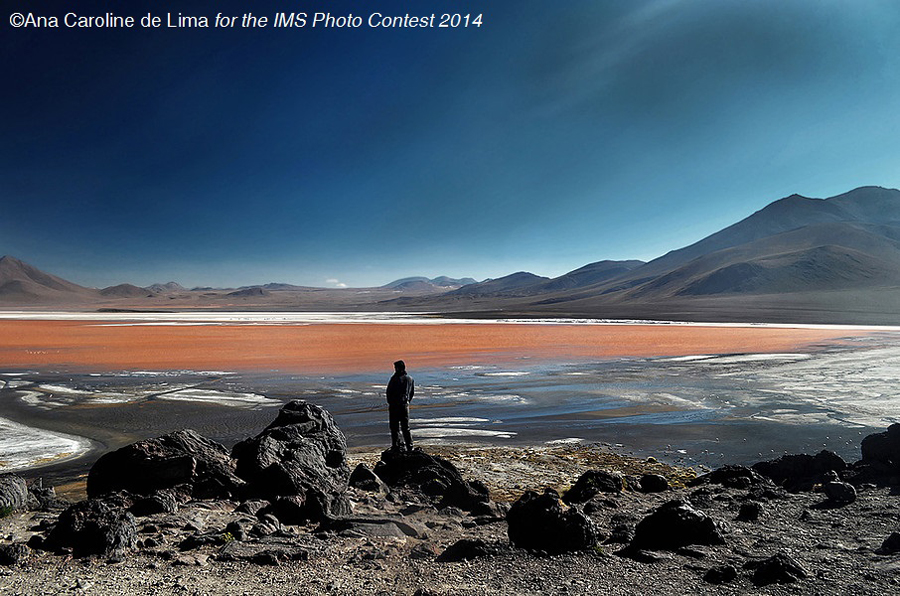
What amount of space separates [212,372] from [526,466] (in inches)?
698

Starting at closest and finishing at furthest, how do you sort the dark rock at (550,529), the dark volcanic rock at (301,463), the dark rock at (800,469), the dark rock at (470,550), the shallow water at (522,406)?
the dark rock at (470,550), the dark rock at (550,529), the dark volcanic rock at (301,463), the dark rock at (800,469), the shallow water at (522,406)

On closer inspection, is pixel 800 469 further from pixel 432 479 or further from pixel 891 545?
pixel 432 479

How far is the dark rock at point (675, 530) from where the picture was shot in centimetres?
633

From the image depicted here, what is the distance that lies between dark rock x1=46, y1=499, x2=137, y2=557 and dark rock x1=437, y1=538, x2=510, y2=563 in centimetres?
329

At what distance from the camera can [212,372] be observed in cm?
2425

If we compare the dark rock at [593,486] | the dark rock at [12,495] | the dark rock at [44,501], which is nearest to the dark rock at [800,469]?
the dark rock at [593,486]

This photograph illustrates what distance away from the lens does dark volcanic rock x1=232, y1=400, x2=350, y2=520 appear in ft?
24.5

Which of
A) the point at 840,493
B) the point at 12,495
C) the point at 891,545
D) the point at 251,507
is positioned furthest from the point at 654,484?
the point at 12,495

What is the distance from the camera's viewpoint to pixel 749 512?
24.2 feet

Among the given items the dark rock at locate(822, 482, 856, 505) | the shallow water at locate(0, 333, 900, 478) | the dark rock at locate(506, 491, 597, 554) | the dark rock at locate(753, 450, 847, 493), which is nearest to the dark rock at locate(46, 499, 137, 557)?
the dark rock at locate(506, 491, 597, 554)

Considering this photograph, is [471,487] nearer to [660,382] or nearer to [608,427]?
[608,427]

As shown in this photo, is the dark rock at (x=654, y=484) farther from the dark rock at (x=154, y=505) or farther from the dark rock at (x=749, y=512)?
the dark rock at (x=154, y=505)

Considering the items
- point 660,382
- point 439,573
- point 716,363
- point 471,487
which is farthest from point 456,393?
point 716,363

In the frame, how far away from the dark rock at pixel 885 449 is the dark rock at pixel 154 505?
33.5ft
